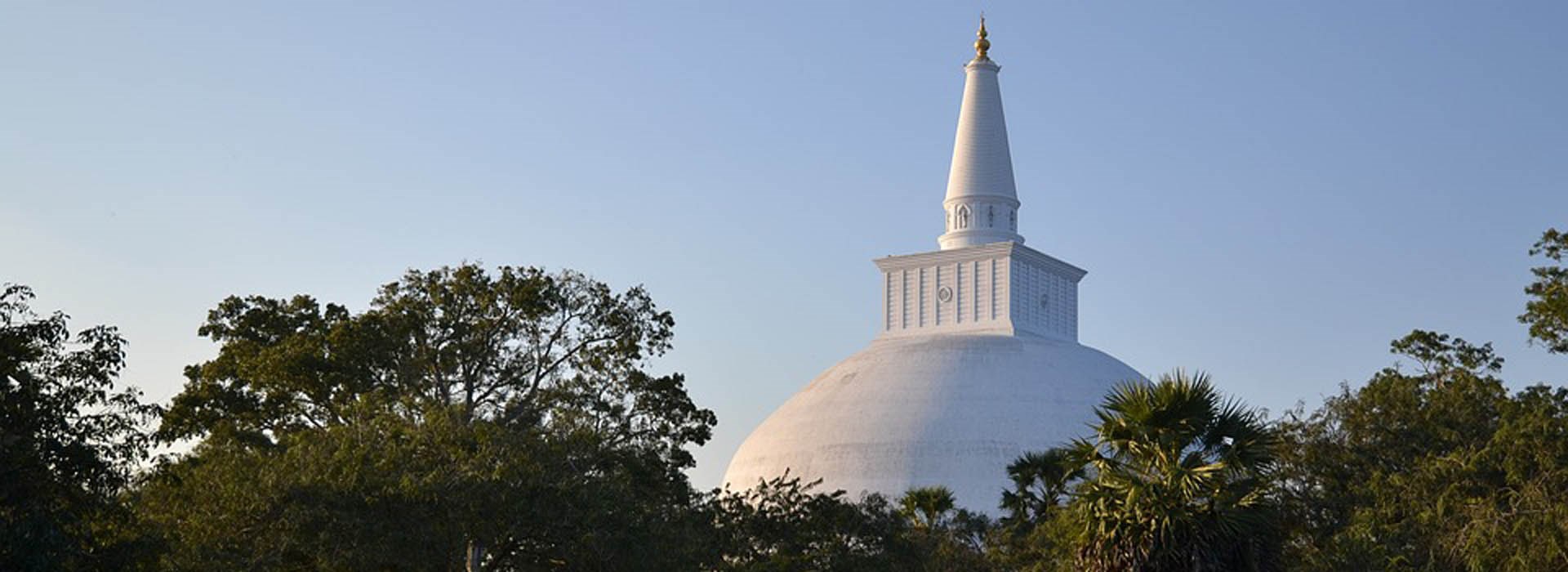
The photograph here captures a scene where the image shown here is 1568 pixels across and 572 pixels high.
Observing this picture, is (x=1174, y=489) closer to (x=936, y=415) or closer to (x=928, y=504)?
(x=928, y=504)

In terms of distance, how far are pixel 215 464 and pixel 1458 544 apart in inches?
796

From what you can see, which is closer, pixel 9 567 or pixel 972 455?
pixel 9 567

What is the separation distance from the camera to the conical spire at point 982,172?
281ft

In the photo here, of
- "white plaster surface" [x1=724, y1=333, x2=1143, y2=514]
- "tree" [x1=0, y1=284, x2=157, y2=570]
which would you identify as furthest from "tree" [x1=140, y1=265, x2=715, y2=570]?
"white plaster surface" [x1=724, y1=333, x2=1143, y2=514]

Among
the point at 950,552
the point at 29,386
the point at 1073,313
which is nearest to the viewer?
the point at 29,386

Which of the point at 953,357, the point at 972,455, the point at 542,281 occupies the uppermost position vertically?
the point at 953,357

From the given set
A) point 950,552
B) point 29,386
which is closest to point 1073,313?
point 950,552

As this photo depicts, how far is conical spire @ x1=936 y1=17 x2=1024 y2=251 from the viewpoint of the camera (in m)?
85.5

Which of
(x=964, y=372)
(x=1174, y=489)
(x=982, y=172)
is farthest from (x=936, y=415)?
(x=1174, y=489)

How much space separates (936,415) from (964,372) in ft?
10.2

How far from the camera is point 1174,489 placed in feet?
84.3

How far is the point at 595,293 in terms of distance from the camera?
44344mm

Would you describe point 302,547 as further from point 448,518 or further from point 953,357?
point 953,357

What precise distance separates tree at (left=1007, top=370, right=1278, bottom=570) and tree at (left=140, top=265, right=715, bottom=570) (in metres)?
9.64
